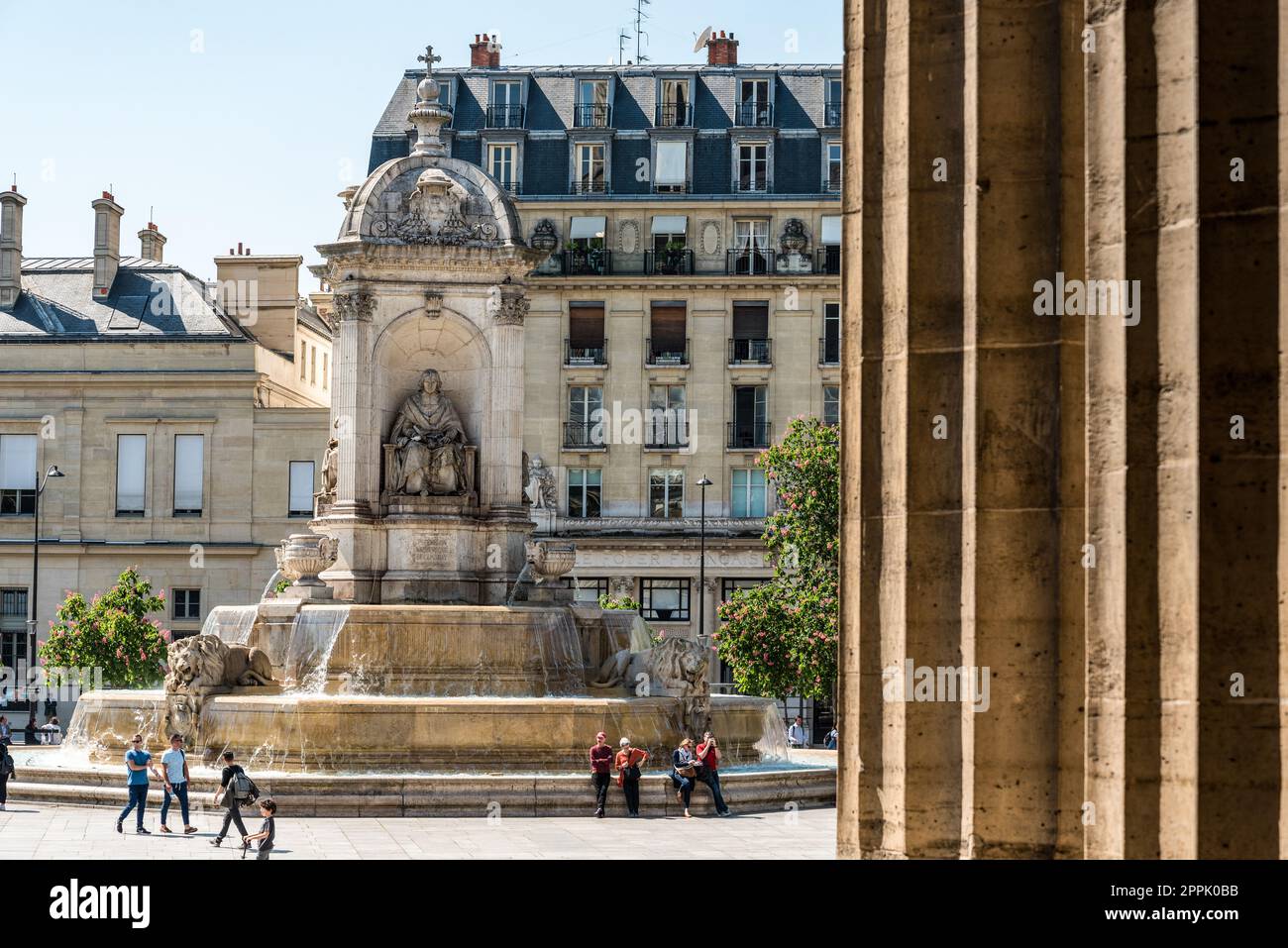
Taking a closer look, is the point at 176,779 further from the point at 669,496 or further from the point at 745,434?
the point at 745,434

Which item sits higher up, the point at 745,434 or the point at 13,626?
the point at 745,434

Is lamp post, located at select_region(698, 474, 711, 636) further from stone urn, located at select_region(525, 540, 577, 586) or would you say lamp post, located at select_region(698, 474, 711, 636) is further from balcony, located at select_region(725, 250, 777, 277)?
stone urn, located at select_region(525, 540, 577, 586)

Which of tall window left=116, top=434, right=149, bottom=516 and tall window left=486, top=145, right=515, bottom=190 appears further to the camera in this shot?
tall window left=116, top=434, right=149, bottom=516

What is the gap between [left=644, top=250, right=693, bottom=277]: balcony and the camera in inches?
2975

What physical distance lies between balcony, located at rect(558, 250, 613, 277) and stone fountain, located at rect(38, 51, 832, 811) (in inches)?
1422

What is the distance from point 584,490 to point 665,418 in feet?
12.3

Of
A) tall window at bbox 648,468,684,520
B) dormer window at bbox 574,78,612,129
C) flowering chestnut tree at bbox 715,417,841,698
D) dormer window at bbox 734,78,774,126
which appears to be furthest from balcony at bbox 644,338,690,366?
flowering chestnut tree at bbox 715,417,841,698

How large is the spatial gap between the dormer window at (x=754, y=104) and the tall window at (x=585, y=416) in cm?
1140

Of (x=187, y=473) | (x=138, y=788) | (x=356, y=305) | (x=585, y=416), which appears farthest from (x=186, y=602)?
(x=138, y=788)

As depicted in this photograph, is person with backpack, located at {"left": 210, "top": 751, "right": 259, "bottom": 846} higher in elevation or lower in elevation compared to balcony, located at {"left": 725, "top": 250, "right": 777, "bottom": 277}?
lower

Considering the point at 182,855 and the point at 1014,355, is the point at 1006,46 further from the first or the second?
the point at 182,855

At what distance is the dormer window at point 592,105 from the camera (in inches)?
3081

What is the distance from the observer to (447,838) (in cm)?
2700
